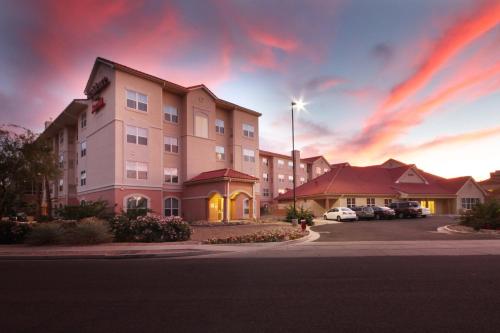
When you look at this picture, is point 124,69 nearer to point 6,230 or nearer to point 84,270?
point 6,230

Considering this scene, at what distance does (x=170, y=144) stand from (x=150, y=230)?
15841 mm

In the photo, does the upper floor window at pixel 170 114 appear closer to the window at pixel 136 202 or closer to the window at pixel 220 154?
the window at pixel 220 154

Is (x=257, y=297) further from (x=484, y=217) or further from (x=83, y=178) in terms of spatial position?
(x=83, y=178)

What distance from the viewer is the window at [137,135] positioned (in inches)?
1147

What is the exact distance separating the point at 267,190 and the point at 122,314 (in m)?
55.9

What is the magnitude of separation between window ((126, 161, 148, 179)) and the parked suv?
27304mm

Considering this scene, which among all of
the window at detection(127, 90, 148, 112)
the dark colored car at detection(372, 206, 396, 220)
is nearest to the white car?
the dark colored car at detection(372, 206, 396, 220)

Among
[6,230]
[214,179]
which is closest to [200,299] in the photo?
[6,230]

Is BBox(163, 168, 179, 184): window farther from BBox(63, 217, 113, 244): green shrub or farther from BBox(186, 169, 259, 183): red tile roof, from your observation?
BBox(63, 217, 113, 244): green shrub

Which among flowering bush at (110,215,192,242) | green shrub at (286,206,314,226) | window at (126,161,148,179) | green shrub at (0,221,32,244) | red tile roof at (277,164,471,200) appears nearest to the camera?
flowering bush at (110,215,192,242)

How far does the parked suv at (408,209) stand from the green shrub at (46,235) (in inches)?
1308

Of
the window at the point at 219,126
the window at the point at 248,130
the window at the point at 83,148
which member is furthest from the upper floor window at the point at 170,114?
the window at the point at 83,148

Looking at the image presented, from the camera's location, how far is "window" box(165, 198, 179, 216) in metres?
32.2

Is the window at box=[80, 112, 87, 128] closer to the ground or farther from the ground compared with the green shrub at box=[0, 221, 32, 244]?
farther from the ground
